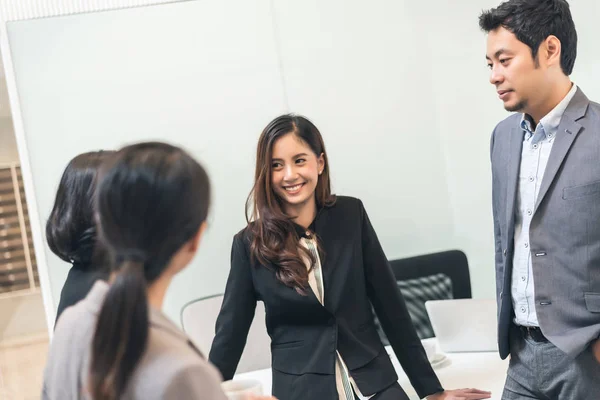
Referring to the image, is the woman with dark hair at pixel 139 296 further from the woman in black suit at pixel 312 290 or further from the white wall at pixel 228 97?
the white wall at pixel 228 97

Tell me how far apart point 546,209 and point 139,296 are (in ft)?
4.17

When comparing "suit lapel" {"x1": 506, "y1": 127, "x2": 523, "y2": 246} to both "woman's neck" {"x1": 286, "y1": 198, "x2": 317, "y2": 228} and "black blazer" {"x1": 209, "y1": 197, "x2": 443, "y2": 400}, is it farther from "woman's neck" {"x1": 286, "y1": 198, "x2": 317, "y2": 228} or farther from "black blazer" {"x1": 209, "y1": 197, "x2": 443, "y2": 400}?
"woman's neck" {"x1": 286, "y1": 198, "x2": 317, "y2": 228}

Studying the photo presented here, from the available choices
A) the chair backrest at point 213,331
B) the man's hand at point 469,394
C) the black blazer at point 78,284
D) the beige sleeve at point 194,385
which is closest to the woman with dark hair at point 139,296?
the beige sleeve at point 194,385

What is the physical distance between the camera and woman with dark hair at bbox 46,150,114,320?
1.74 meters

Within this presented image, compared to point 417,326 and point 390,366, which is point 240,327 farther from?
point 417,326

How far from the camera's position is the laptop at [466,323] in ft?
8.39

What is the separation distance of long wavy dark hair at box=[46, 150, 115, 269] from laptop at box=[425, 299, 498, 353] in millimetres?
1321

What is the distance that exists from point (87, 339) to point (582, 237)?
1.32m

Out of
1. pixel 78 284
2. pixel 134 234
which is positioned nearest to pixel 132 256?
pixel 134 234

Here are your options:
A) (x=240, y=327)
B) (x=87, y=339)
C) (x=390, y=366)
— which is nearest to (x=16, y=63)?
(x=240, y=327)

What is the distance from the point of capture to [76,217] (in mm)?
1820

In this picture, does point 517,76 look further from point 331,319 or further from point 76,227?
point 76,227

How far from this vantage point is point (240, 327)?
7.60ft

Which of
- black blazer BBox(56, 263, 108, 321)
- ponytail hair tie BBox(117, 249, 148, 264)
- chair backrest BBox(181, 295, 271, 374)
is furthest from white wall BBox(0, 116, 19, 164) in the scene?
ponytail hair tie BBox(117, 249, 148, 264)
